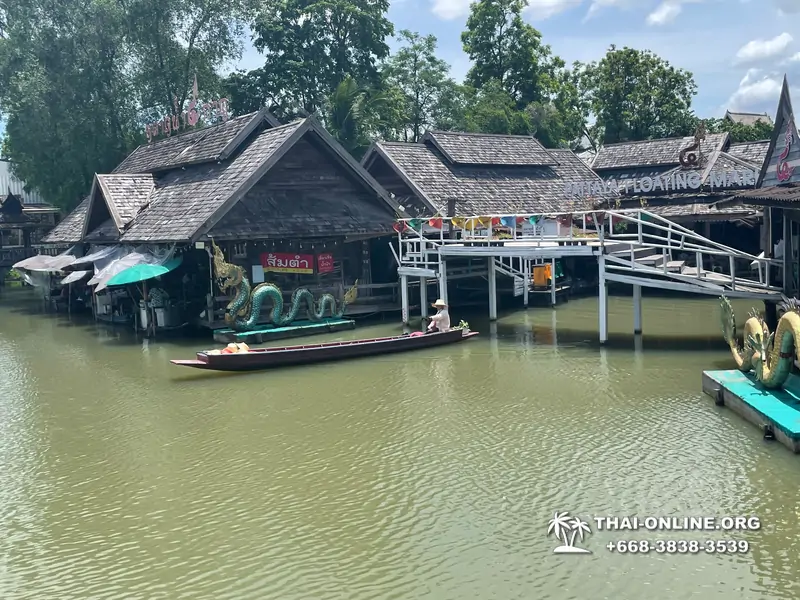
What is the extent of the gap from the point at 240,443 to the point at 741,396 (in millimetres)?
8073

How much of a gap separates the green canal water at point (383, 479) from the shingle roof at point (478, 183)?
1081cm

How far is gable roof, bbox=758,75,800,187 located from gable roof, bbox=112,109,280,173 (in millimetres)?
14598

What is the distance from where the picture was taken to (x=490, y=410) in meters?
14.0

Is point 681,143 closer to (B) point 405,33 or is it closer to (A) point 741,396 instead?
(B) point 405,33

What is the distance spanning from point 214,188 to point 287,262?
3.08 metres

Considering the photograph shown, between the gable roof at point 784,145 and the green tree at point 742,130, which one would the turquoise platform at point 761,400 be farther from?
the green tree at point 742,130

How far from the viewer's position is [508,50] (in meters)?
51.7

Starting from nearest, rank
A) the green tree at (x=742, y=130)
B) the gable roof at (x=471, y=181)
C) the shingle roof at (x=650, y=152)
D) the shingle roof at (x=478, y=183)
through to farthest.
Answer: the gable roof at (x=471, y=181) < the shingle roof at (x=478, y=183) < the shingle roof at (x=650, y=152) < the green tree at (x=742, y=130)

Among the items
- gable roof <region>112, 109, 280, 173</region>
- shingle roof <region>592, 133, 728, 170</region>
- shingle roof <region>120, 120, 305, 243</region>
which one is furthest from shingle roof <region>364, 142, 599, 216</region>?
shingle roof <region>120, 120, 305, 243</region>

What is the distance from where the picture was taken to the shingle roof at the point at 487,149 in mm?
30325

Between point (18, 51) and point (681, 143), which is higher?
point (18, 51)

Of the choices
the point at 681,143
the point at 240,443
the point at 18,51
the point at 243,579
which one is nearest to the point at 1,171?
the point at 18,51

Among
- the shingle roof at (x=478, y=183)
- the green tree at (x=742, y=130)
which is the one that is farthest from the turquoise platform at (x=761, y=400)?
the green tree at (x=742, y=130)

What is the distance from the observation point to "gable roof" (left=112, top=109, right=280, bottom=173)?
25.0 meters
